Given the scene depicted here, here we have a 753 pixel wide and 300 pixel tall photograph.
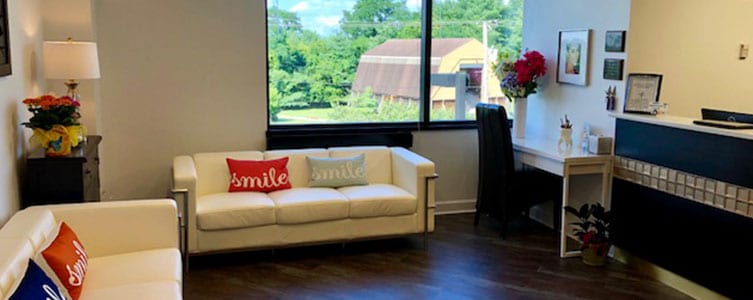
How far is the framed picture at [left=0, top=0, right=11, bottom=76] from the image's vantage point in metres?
3.19

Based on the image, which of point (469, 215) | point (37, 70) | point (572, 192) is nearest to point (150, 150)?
point (37, 70)

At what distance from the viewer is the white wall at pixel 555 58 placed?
4.68 meters

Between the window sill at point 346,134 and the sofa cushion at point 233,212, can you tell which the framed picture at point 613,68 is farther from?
the sofa cushion at point 233,212

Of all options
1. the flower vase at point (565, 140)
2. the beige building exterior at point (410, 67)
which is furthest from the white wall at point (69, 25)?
the flower vase at point (565, 140)

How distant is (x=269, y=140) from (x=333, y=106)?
68 centimetres

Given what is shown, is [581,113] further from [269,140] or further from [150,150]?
[150,150]

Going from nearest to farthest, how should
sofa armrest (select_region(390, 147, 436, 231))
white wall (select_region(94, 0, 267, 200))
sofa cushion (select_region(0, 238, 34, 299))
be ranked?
sofa cushion (select_region(0, 238, 34, 299)) → sofa armrest (select_region(390, 147, 436, 231)) → white wall (select_region(94, 0, 267, 200))

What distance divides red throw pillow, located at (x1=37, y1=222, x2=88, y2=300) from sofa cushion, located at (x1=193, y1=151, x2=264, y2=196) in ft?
5.99

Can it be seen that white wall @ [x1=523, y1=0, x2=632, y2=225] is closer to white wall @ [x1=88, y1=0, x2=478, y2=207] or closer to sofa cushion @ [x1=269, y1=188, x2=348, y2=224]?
sofa cushion @ [x1=269, y1=188, x2=348, y2=224]

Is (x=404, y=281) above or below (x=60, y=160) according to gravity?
below

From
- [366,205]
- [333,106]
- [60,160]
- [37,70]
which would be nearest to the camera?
[60,160]

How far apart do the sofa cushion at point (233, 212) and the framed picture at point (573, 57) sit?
264 centimetres

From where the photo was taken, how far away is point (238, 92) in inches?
207

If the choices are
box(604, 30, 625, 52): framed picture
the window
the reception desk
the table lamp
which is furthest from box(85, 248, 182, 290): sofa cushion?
box(604, 30, 625, 52): framed picture
